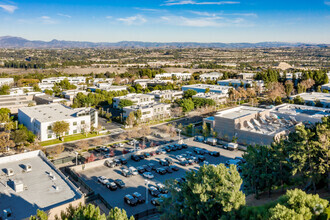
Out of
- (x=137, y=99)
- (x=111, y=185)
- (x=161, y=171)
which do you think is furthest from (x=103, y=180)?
(x=137, y=99)

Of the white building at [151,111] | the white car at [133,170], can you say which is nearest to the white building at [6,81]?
the white building at [151,111]

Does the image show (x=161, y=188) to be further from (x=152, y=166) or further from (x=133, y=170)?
(x=152, y=166)

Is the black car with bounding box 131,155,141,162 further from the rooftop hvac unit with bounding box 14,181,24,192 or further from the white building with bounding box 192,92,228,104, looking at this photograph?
the white building with bounding box 192,92,228,104

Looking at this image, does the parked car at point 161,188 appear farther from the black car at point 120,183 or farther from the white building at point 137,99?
the white building at point 137,99

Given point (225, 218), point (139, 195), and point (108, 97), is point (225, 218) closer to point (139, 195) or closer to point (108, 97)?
point (139, 195)

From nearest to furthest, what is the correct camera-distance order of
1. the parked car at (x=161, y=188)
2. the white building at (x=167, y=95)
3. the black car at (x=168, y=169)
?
1. the parked car at (x=161, y=188)
2. the black car at (x=168, y=169)
3. the white building at (x=167, y=95)

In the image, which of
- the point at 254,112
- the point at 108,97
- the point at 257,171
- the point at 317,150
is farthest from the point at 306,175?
the point at 108,97
